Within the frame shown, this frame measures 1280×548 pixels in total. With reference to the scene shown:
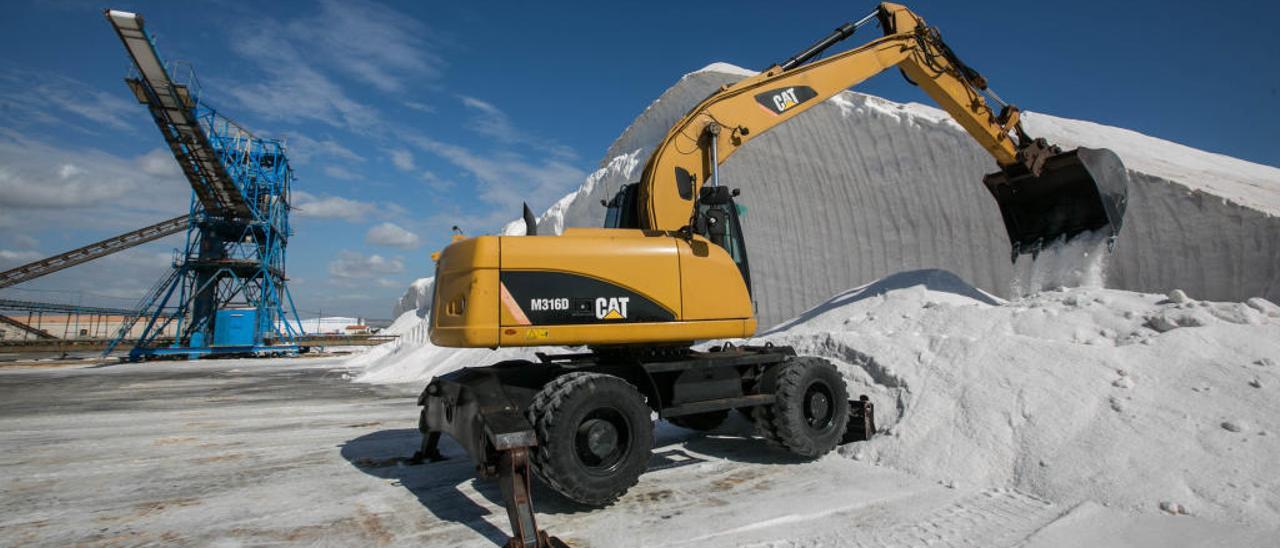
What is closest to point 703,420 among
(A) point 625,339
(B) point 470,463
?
(A) point 625,339

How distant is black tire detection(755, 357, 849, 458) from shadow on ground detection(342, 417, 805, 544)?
26 centimetres

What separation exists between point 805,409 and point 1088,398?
7.36 ft

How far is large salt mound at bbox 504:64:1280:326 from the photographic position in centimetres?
1160

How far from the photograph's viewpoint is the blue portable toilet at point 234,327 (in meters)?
27.6

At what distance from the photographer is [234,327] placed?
2773cm

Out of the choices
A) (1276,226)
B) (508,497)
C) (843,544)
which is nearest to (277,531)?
(508,497)

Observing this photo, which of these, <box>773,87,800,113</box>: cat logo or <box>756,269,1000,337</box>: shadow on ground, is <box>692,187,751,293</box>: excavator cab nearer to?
<box>773,87,800,113</box>: cat logo

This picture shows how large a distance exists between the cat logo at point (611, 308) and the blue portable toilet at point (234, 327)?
29.0 m

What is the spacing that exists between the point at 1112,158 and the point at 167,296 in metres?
34.0

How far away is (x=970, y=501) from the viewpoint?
168 inches

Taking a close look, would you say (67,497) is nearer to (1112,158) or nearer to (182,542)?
(182,542)

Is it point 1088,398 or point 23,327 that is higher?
point 23,327

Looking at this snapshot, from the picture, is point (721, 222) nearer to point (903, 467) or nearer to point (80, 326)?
point (903, 467)

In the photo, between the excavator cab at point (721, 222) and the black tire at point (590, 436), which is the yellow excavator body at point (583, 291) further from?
the black tire at point (590, 436)
